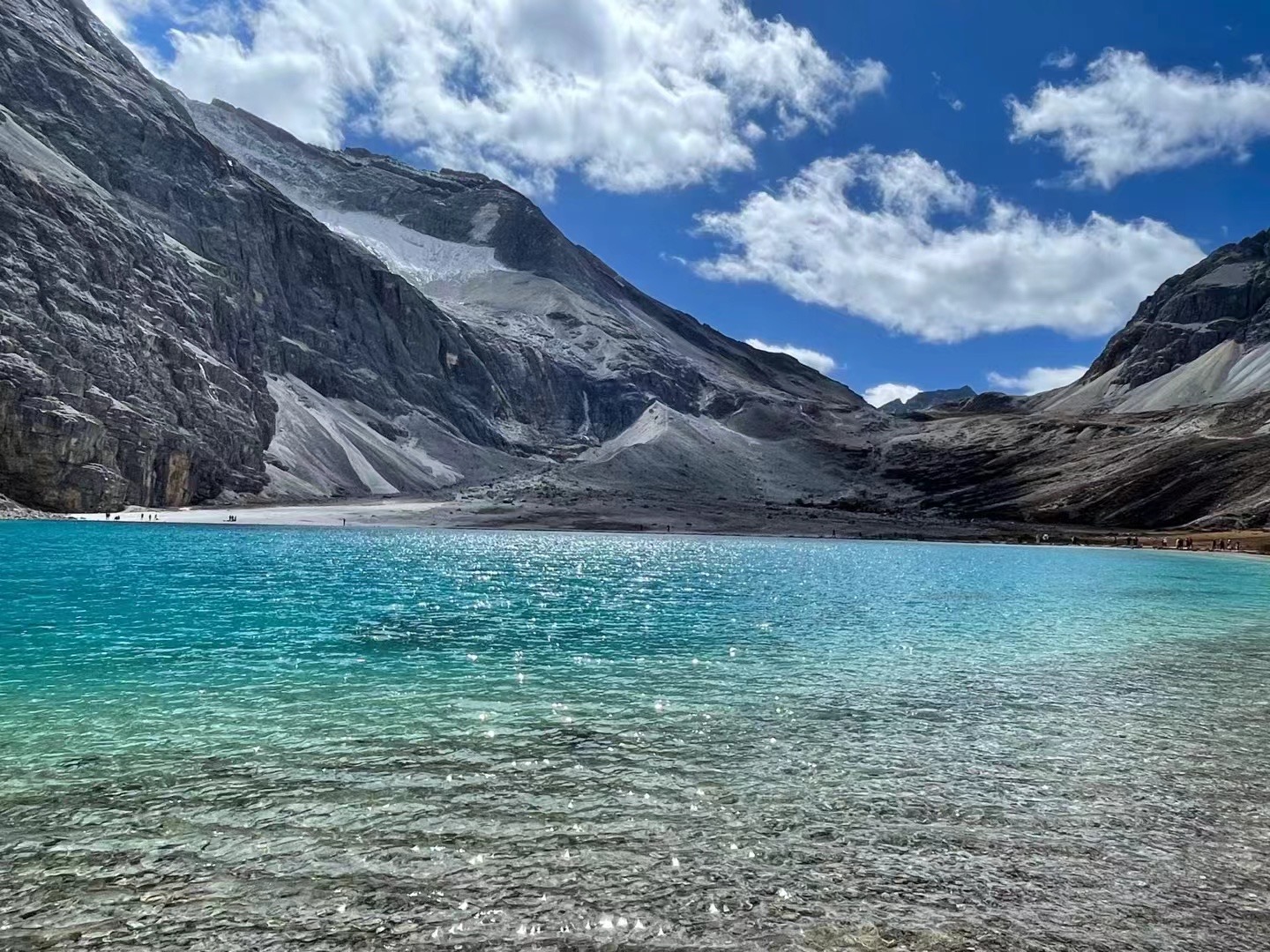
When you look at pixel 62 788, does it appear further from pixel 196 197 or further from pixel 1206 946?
pixel 196 197

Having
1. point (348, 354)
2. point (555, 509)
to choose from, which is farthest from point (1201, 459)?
point (348, 354)

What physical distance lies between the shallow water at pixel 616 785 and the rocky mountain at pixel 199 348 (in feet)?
258

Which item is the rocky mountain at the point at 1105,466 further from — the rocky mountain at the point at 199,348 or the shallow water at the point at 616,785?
the shallow water at the point at 616,785

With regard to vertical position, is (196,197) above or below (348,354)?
above

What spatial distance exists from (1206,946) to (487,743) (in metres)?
9.07

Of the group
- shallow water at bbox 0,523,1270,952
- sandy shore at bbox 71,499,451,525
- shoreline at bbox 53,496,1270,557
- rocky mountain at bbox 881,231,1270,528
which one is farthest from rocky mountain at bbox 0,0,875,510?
shallow water at bbox 0,523,1270,952

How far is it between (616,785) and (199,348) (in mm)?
123663

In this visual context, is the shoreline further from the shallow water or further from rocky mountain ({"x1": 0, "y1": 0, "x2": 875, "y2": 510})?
the shallow water

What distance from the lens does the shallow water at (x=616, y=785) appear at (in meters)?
6.95

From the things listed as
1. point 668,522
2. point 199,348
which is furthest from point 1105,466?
point 199,348

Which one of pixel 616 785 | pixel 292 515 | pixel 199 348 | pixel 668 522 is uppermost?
pixel 199 348

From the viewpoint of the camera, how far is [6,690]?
14.2m

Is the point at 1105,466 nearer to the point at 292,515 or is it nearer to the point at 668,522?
the point at 668,522

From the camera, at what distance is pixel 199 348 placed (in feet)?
372
